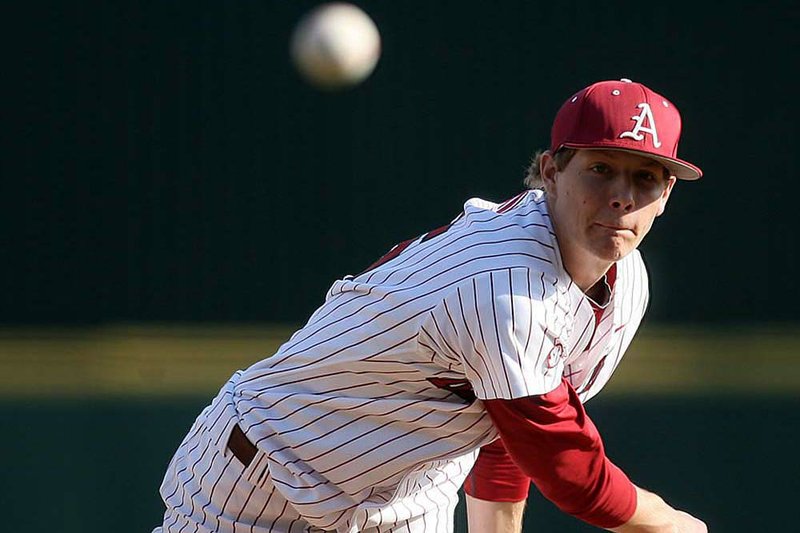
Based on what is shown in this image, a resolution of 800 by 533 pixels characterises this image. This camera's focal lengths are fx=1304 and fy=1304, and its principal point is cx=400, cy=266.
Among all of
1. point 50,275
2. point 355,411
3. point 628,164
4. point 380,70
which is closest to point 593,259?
point 628,164

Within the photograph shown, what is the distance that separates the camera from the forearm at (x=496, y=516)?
3.00 m

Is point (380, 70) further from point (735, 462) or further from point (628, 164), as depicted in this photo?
point (628, 164)

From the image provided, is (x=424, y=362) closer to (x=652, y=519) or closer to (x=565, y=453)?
(x=565, y=453)

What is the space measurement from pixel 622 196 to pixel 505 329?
1.04ft

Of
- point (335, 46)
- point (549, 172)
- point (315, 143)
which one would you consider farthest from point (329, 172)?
point (549, 172)

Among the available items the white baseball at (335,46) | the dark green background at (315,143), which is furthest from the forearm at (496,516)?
the white baseball at (335,46)

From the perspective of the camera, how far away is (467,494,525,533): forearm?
3002 millimetres

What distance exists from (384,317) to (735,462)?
2.27 meters

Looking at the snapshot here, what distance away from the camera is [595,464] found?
2252 mm

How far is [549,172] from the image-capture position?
7.58 feet

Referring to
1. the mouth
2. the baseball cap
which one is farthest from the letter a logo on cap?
the mouth

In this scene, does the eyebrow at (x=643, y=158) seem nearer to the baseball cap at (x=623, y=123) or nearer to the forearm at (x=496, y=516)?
the baseball cap at (x=623, y=123)

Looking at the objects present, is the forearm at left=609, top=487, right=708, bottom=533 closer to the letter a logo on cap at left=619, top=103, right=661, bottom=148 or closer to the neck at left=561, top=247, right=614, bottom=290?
the neck at left=561, top=247, right=614, bottom=290

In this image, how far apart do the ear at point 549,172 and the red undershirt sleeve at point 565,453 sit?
0.34 metres
